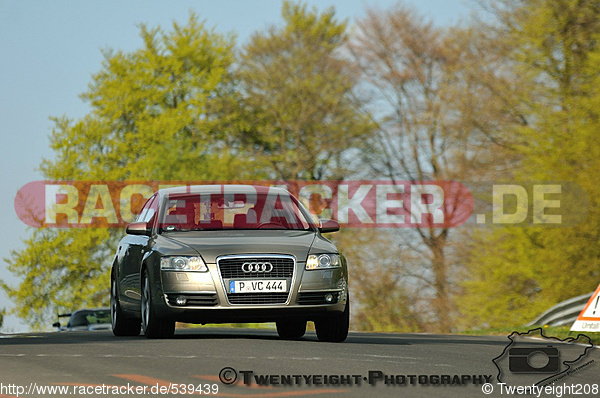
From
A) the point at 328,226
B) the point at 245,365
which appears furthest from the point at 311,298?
the point at 245,365

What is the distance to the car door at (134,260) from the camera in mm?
14702

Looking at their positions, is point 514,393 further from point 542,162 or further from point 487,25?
point 487,25

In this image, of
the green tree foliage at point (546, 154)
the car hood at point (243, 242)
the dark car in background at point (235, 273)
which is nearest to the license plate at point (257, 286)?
the dark car in background at point (235, 273)

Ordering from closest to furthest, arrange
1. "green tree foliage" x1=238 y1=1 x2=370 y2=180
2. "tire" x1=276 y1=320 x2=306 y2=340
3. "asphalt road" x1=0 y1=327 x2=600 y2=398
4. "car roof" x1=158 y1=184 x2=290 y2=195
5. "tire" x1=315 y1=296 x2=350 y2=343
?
1. "asphalt road" x1=0 y1=327 x2=600 y2=398
2. "tire" x1=315 y1=296 x2=350 y2=343
3. "car roof" x1=158 y1=184 x2=290 y2=195
4. "tire" x1=276 y1=320 x2=306 y2=340
5. "green tree foliage" x1=238 y1=1 x2=370 y2=180

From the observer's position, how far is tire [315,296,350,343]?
14.1 meters

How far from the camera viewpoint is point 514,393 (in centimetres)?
891

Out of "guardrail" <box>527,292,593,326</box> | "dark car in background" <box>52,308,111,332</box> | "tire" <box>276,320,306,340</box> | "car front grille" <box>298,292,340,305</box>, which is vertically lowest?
"dark car in background" <box>52,308,111,332</box>

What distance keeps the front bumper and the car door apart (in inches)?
37.2

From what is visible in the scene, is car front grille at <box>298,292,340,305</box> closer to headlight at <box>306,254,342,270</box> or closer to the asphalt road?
headlight at <box>306,254,342,270</box>

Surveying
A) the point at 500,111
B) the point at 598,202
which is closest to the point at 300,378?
the point at 598,202

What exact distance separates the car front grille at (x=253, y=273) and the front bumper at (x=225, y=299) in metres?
0.07

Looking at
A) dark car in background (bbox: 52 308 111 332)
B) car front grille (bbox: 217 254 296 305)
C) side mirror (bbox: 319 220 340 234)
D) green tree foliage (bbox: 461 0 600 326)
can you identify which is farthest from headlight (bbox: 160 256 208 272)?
green tree foliage (bbox: 461 0 600 326)

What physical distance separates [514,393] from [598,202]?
30306 mm

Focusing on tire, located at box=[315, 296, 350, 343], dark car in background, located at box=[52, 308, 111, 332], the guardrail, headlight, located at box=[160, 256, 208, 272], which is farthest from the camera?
dark car in background, located at box=[52, 308, 111, 332]
